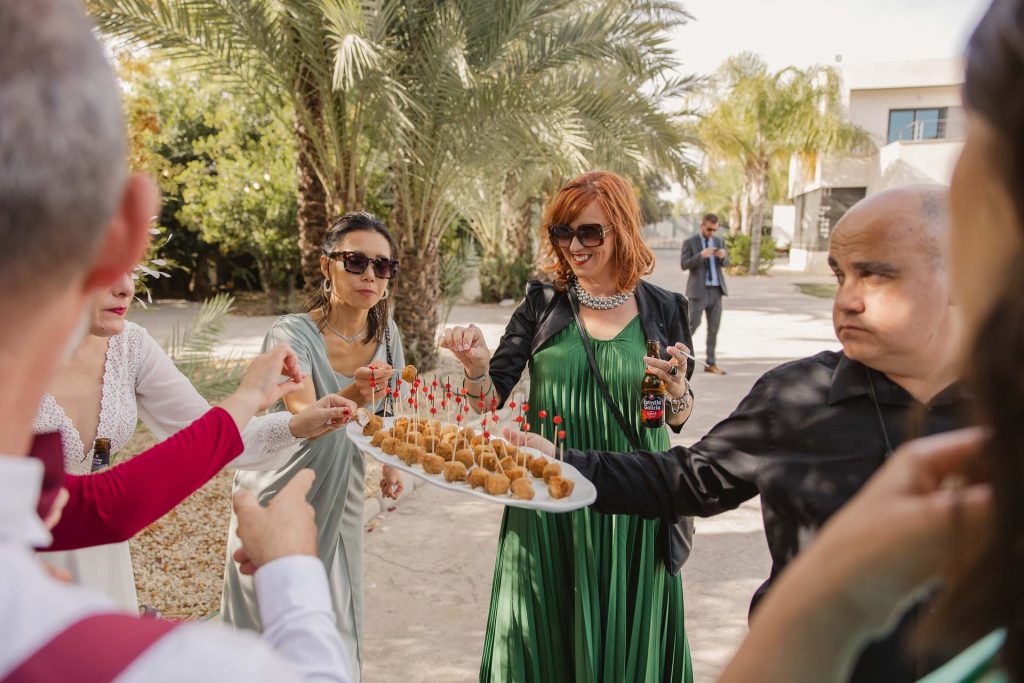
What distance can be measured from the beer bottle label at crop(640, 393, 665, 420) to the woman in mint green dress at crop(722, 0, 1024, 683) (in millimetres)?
2197

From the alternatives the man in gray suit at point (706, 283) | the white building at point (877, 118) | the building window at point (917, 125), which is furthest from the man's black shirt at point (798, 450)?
the building window at point (917, 125)

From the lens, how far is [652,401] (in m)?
2.95

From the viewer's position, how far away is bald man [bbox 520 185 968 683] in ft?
5.20

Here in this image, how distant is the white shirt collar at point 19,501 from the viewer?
71cm

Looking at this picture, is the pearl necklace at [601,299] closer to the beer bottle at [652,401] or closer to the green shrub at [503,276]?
the beer bottle at [652,401]

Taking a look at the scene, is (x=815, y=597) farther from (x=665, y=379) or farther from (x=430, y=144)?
(x=430, y=144)

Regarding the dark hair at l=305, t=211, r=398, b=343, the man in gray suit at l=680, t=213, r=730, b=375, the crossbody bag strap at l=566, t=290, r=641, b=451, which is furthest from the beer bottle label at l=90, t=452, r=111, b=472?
the man in gray suit at l=680, t=213, r=730, b=375

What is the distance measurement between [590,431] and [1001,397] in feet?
8.30

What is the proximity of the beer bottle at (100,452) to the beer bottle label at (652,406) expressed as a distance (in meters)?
1.95

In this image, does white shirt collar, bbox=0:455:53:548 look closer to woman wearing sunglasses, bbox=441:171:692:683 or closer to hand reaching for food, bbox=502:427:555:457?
hand reaching for food, bbox=502:427:555:457

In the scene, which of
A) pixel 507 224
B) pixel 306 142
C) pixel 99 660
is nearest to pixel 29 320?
pixel 99 660

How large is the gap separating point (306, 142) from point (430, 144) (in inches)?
61.2

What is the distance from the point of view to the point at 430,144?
8594 millimetres

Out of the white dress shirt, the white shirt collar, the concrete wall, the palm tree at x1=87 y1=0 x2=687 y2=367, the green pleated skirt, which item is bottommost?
the green pleated skirt
